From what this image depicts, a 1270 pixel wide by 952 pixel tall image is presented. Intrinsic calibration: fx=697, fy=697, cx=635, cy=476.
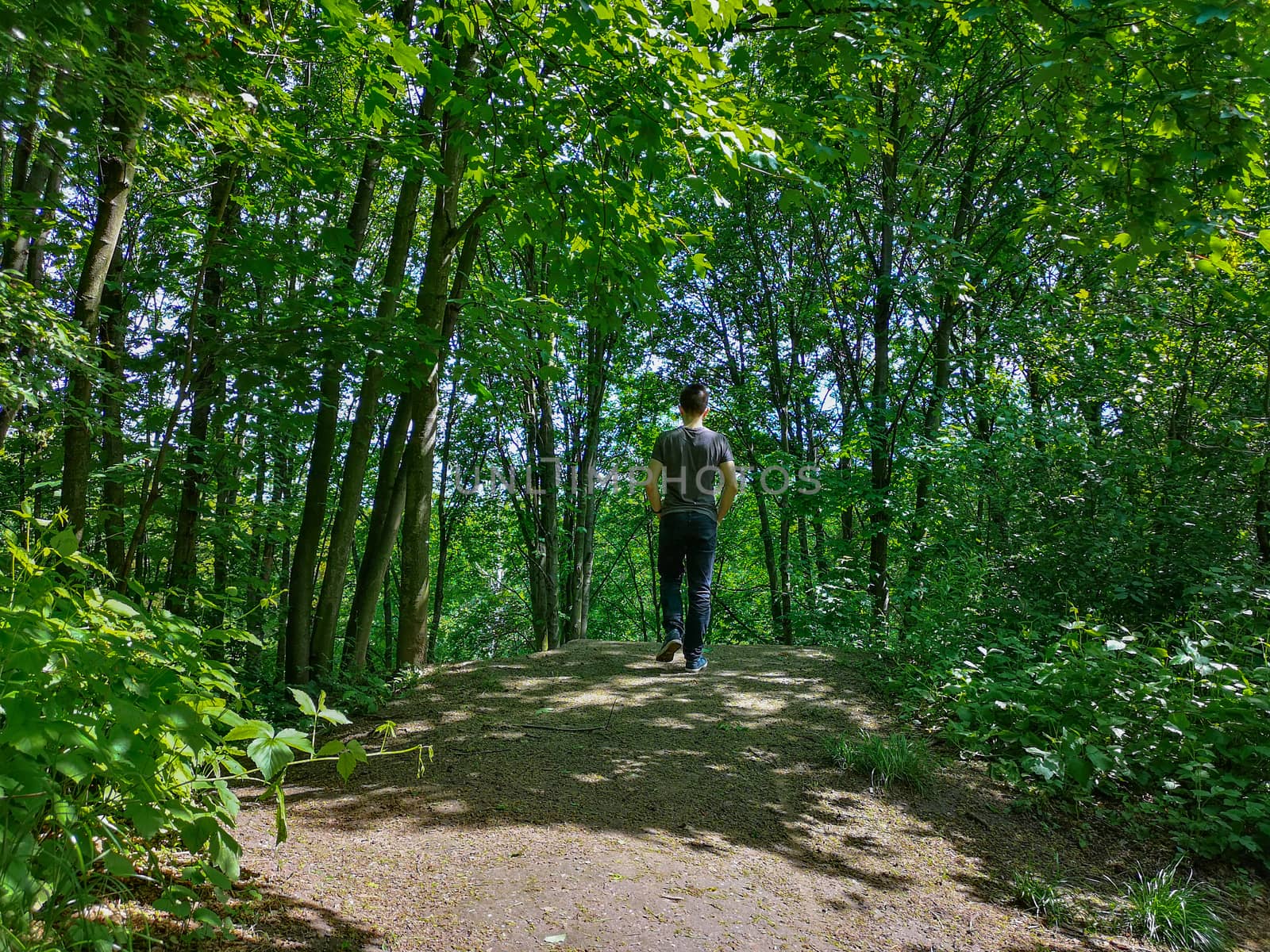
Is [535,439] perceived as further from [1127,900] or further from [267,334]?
[1127,900]

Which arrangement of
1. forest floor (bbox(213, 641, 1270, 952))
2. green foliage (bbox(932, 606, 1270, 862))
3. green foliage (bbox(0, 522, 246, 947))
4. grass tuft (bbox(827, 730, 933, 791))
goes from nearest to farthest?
green foliage (bbox(0, 522, 246, 947)), forest floor (bbox(213, 641, 1270, 952)), green foliage (bbox(932, 606, 1270, 862)), grass tuft (bbox(827, 730, 933, 791))

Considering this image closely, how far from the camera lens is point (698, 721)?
4801mm

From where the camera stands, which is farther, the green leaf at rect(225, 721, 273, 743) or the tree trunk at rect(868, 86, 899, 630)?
the tree trunk at rect(868, 86, 899, 630)

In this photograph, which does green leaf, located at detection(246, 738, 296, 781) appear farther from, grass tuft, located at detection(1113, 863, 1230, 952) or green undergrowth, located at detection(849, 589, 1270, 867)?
green undergrowth, located at detection(849, 589, 1270, 867)

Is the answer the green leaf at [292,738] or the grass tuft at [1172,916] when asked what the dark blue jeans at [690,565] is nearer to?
the grass tuft at [1172,916]

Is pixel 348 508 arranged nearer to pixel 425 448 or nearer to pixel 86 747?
pixel 425 448

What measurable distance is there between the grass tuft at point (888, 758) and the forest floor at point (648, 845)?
8 centimetres

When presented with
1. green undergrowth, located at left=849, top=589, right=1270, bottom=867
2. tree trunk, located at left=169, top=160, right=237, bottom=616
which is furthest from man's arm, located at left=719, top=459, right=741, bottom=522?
tree trunk, located at left=169, top=160, right=237, bottom=616

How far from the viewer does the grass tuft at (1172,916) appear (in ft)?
8.97

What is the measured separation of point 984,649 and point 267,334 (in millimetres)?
5455

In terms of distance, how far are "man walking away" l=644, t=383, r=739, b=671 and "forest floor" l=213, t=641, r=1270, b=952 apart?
0.84 meters

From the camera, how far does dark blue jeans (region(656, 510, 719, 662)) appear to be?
5719mm

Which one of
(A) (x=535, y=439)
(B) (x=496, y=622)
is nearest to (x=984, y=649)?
(A) (x=535, y=439)

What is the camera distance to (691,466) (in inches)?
229
